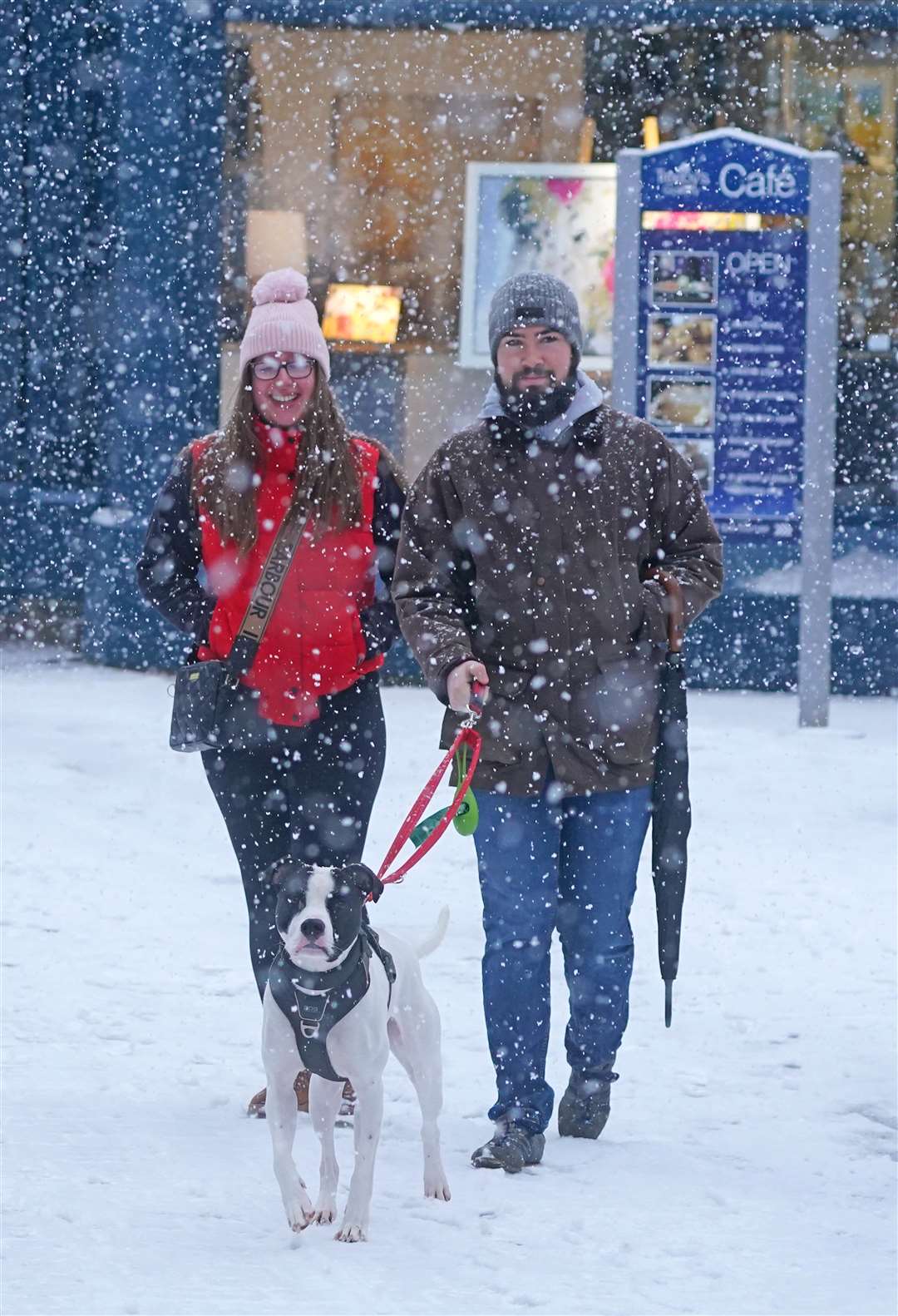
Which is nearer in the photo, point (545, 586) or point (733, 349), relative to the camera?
point (545, 586)

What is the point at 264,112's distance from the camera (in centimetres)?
1151

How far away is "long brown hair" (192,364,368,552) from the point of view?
459 centimetres

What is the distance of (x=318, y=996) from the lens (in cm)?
376

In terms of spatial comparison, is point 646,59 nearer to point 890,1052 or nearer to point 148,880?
point 148,880

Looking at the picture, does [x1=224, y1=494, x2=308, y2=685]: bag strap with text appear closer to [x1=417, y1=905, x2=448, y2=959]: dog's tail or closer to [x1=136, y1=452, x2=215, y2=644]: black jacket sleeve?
[x1=136, y1=452, x2=215, y2=644]: black jacket sleeve

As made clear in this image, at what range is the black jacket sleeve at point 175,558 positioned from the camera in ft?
15.4

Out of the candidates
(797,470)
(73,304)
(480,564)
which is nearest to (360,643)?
(480,564)

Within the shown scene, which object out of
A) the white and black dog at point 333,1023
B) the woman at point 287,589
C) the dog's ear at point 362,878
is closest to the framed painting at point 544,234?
the woman at point 287,589

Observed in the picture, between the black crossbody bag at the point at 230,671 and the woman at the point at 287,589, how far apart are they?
18 mm

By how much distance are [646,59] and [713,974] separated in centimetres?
687

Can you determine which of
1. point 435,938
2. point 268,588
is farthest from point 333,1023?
point 268,588

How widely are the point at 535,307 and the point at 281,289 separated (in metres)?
0.68

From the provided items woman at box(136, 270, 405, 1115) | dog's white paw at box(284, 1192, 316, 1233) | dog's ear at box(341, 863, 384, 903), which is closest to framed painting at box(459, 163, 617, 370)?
woman at box(136, 270, 405, 1115)

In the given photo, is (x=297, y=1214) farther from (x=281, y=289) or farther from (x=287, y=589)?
(x=281, y=289)
